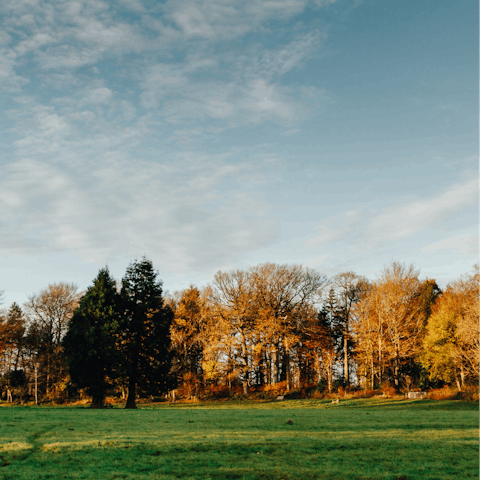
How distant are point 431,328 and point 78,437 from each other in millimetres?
43408

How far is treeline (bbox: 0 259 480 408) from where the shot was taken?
132 ft

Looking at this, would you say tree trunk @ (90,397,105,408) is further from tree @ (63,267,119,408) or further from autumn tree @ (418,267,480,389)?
autumn tree @ (418,267,480,389)

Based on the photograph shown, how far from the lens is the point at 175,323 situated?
191 ft

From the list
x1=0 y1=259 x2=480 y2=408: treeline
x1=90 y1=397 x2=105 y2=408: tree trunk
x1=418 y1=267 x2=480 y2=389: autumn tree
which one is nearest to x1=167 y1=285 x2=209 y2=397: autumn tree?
x1=0 y1=259 x2=480 y2=408: treeline

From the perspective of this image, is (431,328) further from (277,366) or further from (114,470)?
(114,470)

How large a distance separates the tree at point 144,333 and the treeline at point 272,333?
11cm

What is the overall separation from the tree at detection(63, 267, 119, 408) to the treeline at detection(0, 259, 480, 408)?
76.5 inches

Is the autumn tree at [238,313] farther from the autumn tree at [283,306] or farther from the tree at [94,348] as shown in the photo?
the tree at [94,348]

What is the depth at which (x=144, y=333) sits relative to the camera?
3853cm

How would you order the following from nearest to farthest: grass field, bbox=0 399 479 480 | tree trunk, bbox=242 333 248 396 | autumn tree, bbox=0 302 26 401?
1. grass field, bbox=0 399 479 480
2. tree trunk, bbox=242 333 248 396
3. autumn tree, bbox=0 302 26 401

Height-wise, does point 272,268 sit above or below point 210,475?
above

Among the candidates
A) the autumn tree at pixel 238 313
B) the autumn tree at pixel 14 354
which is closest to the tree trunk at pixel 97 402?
the autumn tree at pixel 238 313

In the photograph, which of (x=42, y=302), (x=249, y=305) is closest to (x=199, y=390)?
(x=249, y=305)

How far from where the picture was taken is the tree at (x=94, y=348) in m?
35.5
